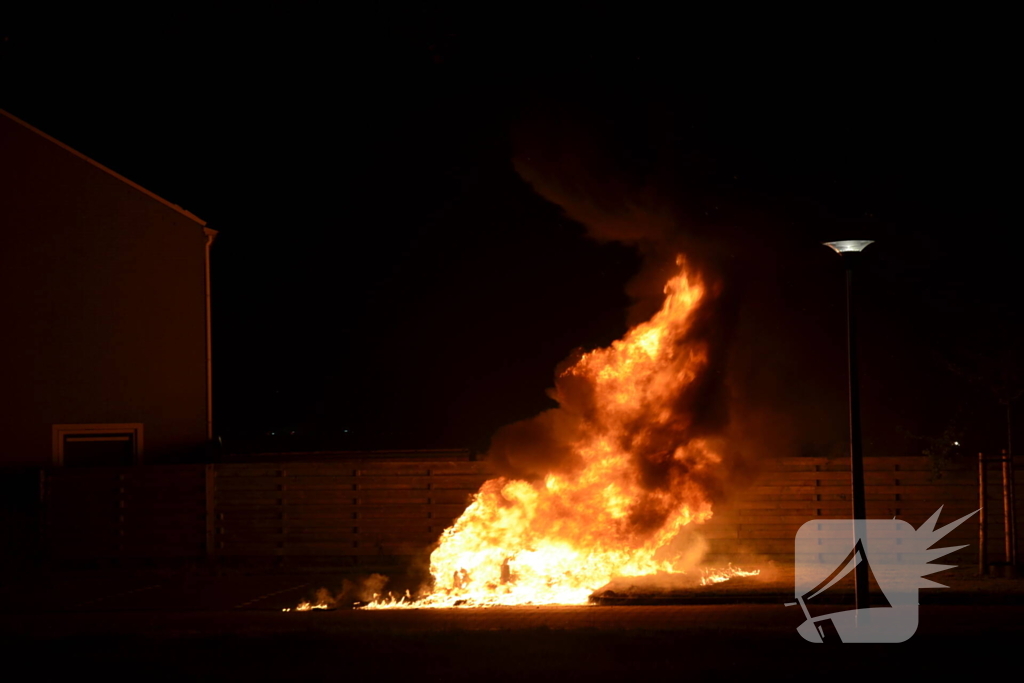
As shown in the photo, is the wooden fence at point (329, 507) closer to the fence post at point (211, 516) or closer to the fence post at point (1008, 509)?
the fence post at point (211, 516)

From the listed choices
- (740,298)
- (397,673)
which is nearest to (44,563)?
(397,673)

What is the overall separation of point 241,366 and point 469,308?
17527 mm

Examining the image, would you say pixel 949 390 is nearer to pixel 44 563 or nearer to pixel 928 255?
pixel 928 255

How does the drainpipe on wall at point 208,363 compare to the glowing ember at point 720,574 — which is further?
the drainpipe on wall at point 208,363

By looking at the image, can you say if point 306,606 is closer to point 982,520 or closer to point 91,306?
point 982,520

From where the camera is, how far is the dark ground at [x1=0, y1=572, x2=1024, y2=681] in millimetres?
8422

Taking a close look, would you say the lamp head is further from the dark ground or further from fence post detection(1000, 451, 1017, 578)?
fence post detection(1000, 451, 1017, 578)

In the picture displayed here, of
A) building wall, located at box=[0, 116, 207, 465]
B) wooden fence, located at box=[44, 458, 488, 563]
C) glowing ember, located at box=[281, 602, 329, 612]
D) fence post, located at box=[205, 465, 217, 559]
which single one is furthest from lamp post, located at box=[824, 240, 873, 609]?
building wall, located at box=[0, 116, 207, 465]

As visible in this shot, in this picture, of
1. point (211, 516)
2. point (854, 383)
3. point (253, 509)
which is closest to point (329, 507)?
point (253, 509)

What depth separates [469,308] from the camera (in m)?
29.0

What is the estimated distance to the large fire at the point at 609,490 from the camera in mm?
13203

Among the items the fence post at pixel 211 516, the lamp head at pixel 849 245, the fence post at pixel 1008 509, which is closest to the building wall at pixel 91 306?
the fence post at pixel 211 516

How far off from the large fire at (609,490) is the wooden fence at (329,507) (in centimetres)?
167

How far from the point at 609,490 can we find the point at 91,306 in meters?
11.6
